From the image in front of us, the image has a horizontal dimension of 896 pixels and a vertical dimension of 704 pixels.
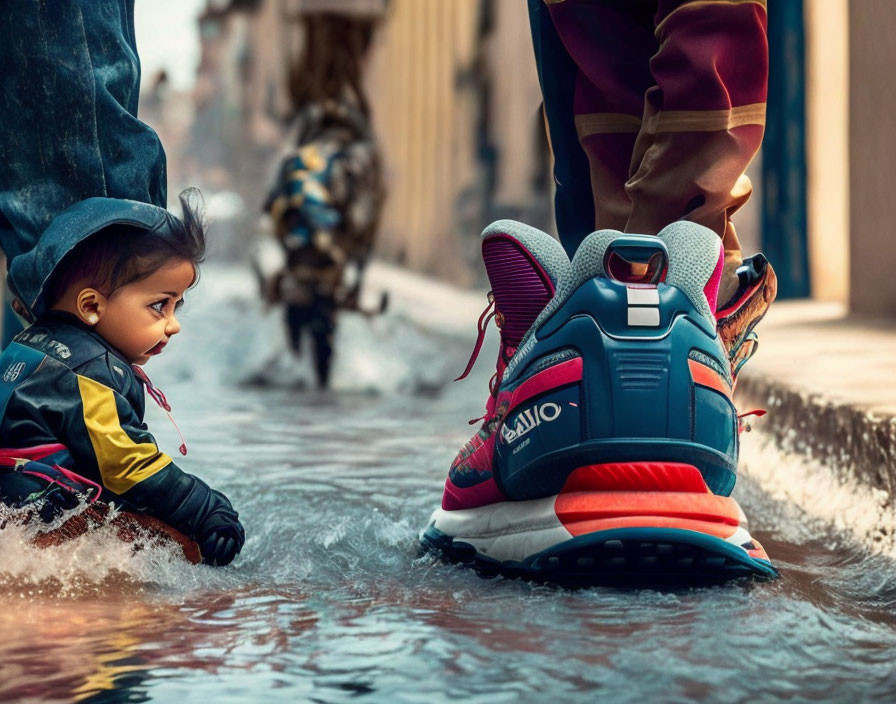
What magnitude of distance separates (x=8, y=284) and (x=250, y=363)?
3244mm

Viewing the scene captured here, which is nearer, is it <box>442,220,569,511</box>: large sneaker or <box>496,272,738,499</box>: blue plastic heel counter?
<box>496,272,738,499</box>: blue plastic heel counter

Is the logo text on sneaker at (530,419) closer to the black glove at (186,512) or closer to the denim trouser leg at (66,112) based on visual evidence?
the black glove at (186,512)

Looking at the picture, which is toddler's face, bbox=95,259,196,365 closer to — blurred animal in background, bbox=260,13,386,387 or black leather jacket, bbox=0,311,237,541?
black leather jacket, bbox=0,311,237,541

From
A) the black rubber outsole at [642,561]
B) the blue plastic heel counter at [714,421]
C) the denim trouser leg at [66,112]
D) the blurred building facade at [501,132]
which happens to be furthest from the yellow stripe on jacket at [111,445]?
the blurred building facade at [501,132]

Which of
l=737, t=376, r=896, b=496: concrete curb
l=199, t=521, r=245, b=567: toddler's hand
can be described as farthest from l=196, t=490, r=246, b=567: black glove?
l=737, t=376, r=896, b=496: concrete curb

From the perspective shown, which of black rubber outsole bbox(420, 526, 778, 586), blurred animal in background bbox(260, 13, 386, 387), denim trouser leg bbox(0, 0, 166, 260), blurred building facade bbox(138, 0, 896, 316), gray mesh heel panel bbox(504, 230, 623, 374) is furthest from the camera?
blurred animal in background bbox(260, 13, 386, 387)

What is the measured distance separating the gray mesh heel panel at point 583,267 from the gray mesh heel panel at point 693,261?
0.27 ft

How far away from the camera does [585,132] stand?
225 cm

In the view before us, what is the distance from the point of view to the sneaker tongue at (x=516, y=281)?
73.0 inches

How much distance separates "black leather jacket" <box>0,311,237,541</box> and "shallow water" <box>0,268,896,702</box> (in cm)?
7

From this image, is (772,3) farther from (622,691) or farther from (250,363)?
(622,691)

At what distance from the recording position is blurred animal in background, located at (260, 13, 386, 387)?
5230 millimetres

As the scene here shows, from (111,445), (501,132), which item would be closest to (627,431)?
(111,445)

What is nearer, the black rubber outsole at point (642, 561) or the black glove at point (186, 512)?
the black rubber outsole at point (642, 561)
